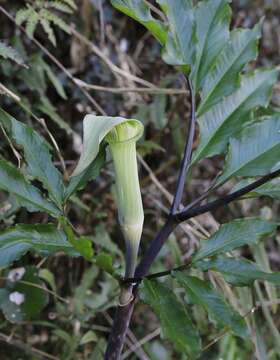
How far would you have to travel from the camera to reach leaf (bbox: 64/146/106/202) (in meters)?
0.61

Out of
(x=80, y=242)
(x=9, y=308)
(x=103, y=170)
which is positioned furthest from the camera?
(x=103, y=170)

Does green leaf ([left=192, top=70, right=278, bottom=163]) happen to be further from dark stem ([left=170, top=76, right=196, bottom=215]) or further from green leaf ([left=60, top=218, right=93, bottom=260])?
green leaf ([left=60, top=218, right=93, bottom=260])

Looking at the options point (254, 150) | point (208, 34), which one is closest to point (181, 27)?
point (208, 34)

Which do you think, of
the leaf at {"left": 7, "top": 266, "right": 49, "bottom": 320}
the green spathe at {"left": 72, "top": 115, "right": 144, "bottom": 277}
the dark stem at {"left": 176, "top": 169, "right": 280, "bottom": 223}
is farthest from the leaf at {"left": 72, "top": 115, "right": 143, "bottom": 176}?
the leaf at {"left": 7, "top": 266, "right": 49, "bottom": 320}

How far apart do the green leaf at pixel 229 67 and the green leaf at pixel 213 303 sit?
0.76 ft

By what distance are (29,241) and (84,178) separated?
0.10 meters

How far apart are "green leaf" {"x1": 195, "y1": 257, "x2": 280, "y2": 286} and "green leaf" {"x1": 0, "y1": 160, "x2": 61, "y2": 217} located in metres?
0.18

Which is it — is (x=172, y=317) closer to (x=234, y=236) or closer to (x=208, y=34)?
(x=234, y=236)

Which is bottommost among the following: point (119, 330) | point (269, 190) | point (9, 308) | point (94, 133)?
point (9, 308)

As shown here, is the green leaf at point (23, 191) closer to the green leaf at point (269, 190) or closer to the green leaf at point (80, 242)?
the green leaf at point (80, 242)

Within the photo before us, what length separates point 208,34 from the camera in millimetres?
721

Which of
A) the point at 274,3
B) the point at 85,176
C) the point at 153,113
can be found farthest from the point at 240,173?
the point at 274,3

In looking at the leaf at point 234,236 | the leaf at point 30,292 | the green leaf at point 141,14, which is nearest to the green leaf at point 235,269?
the leaf at point 234,236

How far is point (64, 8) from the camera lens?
3.32 feet
